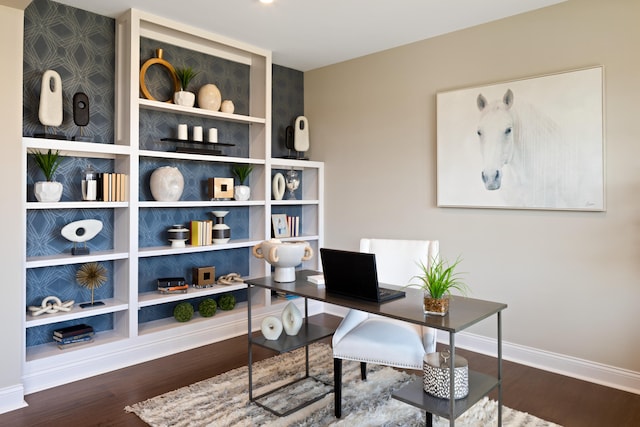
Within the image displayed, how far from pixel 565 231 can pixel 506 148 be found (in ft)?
2.32

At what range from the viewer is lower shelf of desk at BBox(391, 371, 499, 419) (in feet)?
5.99

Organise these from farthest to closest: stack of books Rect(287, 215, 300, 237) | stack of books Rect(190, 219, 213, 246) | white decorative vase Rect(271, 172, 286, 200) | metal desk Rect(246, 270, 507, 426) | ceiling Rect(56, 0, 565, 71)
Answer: stack of books Rect(287, 215, 300, 237) < white decorative vase Rect(271, 172, 286, 200) < stack of books Rect(190, 219, 213, 246) < ceiling Rect(56, 0, 565, 71) < metal desk Rect(246, 270, 507, 426)

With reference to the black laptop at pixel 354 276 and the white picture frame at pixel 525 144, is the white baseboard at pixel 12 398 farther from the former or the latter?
the white picture frame at pixel 525 144

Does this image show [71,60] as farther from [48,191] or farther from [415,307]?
[415,307]

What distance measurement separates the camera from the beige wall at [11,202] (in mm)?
2559

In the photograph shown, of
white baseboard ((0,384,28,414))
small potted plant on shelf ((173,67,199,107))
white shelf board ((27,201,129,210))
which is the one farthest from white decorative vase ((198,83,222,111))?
white baseboard ((0,384,28,414))

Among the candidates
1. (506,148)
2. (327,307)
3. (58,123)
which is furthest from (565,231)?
(58,123)

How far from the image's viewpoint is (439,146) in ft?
12.1

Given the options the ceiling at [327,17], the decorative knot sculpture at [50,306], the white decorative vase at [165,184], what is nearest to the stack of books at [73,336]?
the decorative knot sculpture at [50,306]

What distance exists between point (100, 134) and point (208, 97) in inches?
34.9

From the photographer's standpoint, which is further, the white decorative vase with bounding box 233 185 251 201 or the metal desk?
the white decorative vase with bounding box 233 185 251 201

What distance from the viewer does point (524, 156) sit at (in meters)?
3.24

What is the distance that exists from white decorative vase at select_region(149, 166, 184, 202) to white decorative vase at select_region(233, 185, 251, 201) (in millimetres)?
557

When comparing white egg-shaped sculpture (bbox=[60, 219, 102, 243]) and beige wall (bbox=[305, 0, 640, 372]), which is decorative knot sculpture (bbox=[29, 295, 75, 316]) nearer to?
white egg-shaped sculpture (bbox=[60, 219, 102, 243])
